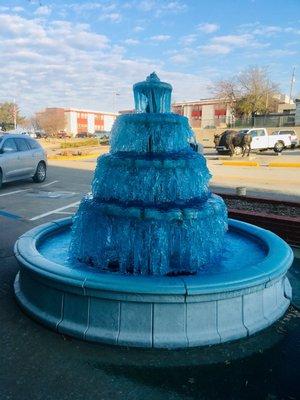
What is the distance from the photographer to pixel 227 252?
5.53 metres

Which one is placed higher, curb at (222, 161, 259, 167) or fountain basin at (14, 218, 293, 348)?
fountain basin at (14, 218, 293, 348)

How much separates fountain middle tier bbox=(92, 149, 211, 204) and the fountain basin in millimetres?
1128

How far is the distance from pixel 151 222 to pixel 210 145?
37.9 m

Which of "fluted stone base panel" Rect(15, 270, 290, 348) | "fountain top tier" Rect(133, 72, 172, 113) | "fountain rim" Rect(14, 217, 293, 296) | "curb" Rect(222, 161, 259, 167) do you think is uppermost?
"fountain top tier" Rect(133, 72, 172, 113)

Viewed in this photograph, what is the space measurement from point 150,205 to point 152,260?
25.7 inches

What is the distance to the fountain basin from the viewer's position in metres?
3.60

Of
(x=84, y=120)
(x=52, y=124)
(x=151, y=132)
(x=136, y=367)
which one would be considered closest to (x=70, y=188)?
(x=151, y=132)

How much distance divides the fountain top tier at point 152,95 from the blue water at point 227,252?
7.14 feet

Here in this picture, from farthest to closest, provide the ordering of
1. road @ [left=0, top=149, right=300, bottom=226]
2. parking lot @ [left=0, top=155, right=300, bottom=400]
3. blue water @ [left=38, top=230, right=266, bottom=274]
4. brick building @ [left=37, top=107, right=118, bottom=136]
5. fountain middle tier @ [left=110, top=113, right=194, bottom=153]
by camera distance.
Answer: brick building @ [left=37, top=107, right=118, bottom=136] → road @ [left=0, top=149, right=300, bottom=226] → blue water @ [left=38, top=230, right=266, bottom=274] → fountain middle tier @ [left=110, top=113, right=194, bottom=153] → parking lot @ [left=0, top=155, right=300, bottom=400]

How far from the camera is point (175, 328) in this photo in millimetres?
3637

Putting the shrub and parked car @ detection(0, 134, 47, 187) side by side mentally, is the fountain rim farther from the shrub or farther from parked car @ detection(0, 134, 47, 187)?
the shrub

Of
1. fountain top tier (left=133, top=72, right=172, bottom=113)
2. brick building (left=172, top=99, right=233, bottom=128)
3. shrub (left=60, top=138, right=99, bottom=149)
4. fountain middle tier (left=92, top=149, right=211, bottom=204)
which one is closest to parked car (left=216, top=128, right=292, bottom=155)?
shrub (left=60, top=138, right=99, bottom=149)

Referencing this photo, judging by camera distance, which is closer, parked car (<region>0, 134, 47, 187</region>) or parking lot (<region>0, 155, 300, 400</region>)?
parking lot (<region>0, 155, 300, 400</region>)

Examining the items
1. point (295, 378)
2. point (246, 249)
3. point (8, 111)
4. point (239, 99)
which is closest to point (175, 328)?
point (295, 378)
